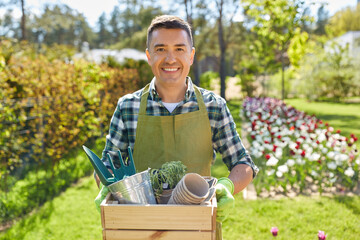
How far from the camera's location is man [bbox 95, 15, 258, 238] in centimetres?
153

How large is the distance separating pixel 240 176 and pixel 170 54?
2.15ft

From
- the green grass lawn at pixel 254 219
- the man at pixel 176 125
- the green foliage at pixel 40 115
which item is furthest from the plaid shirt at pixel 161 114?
the green foliage at pixel 40 115

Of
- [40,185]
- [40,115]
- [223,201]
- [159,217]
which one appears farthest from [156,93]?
[40,115]

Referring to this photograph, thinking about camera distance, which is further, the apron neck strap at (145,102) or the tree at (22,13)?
the tree at (22,13)

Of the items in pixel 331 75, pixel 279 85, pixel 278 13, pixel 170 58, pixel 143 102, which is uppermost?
pixel 278 13

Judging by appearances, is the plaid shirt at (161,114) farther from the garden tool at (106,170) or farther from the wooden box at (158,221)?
the wooden box at (158,221)

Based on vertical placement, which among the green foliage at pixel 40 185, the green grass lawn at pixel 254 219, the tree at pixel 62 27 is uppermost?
the tree at pixel 62 27

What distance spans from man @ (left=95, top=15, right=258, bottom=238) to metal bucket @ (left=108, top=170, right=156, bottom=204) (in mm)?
518

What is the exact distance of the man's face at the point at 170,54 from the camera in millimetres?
1466

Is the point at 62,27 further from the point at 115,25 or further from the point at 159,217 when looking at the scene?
the point at 159,217

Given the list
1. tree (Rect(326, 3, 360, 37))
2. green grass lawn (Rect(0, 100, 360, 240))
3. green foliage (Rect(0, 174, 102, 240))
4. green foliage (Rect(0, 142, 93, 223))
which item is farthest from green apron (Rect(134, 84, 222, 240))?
tree (Rect(326, 3, 360, 37))

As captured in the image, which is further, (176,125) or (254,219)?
(254,219)

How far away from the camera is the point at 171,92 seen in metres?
1.67

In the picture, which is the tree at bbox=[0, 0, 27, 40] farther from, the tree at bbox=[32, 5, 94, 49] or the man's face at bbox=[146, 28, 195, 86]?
the man's face at bbox=[146, 28, 195, 86]
